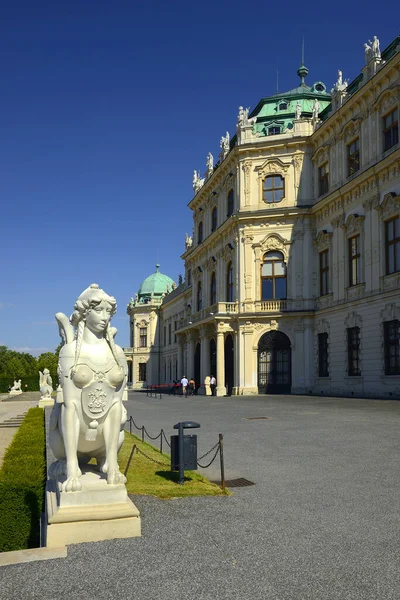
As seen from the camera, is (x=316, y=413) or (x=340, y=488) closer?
(x=340, y=488)

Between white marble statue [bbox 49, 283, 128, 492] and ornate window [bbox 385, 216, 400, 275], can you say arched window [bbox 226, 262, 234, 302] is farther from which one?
white marble statue [bbox 49, 283, 128, 492]

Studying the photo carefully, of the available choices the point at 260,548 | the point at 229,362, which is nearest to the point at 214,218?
the point at 229,362

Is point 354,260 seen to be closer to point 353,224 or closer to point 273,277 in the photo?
point 353,224

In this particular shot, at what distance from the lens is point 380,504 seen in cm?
779

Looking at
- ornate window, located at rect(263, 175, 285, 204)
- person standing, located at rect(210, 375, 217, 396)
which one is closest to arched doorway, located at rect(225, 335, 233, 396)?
person standing, located at rect(210, 375, 217, 396)

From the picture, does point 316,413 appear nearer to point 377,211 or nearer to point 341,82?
point 377,211

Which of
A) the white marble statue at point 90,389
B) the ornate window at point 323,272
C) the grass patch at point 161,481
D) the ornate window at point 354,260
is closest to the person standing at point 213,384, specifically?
the ornate window at point 323,272

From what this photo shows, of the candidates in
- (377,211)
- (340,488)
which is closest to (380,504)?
(340,488)

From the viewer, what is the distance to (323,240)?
128 feet

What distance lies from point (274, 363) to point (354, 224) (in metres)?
11.7

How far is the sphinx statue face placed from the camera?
6531 millimetres

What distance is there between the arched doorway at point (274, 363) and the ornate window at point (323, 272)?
13.8 feet

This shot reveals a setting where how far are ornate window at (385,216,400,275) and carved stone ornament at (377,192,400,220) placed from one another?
12.5 inches

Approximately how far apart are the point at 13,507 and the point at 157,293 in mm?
85584
